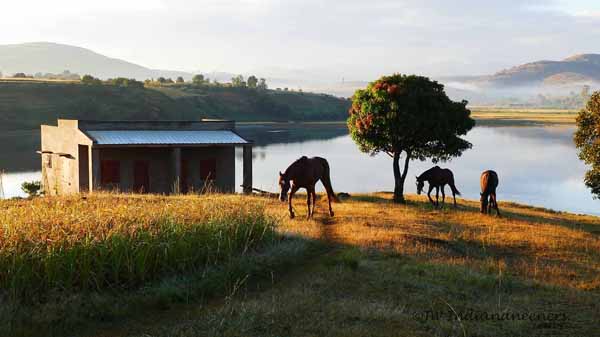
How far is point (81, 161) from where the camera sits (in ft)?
125

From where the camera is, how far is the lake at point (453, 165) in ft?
225

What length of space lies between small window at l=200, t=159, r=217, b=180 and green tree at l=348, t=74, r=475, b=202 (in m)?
11.2

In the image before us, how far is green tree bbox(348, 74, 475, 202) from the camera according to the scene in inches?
1307

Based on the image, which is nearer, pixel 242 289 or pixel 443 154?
pixel 242 289

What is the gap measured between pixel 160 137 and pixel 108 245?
1075 inches

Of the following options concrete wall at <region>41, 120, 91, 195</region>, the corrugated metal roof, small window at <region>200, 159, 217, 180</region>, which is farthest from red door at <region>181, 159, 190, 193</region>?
concrete wall at <region>41, 120, 91, 195</region>

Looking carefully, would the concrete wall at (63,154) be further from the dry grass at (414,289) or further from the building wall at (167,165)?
the dry grass at (414,289)

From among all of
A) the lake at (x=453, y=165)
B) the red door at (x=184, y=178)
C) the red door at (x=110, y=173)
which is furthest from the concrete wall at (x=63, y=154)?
the lake at (x=453, y=165)

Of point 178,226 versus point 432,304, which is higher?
point 178,226

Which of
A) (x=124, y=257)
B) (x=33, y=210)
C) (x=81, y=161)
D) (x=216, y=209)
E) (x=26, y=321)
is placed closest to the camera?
(x=26, y=321)

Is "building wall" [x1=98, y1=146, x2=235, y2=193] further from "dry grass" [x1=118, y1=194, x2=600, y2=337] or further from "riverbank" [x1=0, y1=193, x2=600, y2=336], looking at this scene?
"riverbank" [x1=0, y1=193, x2=600, y2=336]

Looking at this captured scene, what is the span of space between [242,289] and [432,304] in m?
4.16

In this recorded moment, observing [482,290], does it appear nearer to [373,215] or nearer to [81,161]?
[373,215]

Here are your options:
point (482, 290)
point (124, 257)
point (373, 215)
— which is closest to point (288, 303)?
point (124, 257)
